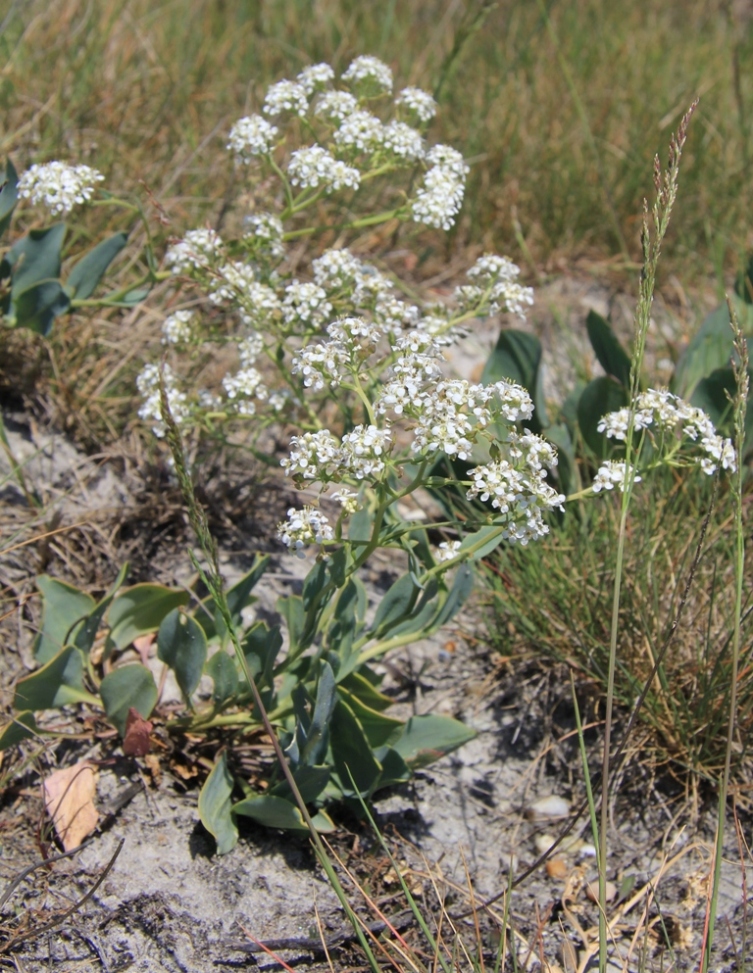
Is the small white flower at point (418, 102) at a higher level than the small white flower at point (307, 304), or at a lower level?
higher

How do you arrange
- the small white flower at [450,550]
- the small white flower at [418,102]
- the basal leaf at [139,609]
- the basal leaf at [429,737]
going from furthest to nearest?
the small white flower at [418,102]
the basal leaf at [139,609]
the basal leaf at [429,737]
the small white flower at [450,550]

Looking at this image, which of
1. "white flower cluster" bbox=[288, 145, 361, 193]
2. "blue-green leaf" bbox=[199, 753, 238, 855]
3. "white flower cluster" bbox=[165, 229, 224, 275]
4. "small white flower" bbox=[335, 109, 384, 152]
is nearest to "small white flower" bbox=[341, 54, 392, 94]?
"small white flower" bbox=[335, 109, 384, 152]

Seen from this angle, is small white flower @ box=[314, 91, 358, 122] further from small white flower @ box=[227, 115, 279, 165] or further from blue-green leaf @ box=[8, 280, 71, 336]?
blue-green leaf @ box=[8, 280, 71, 336]

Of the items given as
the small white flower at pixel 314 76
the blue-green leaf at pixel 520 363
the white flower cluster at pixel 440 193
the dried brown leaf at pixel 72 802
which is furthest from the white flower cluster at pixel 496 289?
the dried brown leaf at pixel 72 802

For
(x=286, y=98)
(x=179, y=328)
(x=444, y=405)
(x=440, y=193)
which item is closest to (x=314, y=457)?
(x=444, y=405)

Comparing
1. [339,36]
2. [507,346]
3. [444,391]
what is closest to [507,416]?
[444,391]

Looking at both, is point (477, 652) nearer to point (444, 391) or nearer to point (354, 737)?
point (354, 737)

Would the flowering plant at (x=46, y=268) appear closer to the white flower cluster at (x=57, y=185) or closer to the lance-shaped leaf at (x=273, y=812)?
the white flower cluster at (x=57, y=185)
